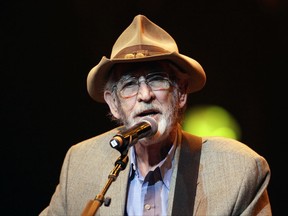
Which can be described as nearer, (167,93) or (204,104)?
(167,93)

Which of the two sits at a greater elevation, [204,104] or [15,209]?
[204,104]

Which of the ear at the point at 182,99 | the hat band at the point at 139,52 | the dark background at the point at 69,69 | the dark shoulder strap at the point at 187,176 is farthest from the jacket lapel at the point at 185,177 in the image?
the dark background at the point at 69,69

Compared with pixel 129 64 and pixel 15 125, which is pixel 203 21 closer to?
pixel 129 64

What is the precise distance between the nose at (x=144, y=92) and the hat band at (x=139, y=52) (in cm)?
14

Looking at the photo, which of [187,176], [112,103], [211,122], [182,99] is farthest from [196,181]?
[211,122]

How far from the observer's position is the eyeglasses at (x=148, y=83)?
108 inches

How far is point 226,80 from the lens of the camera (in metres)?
3.52

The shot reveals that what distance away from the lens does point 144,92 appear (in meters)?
2.67

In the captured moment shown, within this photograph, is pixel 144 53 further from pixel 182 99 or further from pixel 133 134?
pixel 133 134

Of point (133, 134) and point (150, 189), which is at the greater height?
point (133, 134)

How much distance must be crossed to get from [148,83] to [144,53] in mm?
155

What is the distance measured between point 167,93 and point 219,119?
919mm

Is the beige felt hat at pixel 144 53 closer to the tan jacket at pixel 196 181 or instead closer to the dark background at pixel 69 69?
the tan jacket at pixel 196 181

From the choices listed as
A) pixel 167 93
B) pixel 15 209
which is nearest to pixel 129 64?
pixel 167 93
